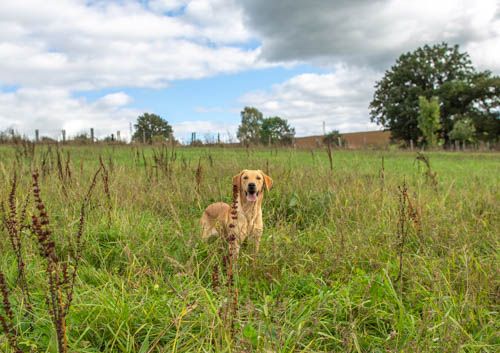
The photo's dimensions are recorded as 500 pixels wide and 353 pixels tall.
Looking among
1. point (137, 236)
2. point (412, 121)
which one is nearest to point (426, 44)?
point (412, 121)

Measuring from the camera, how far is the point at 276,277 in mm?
3141

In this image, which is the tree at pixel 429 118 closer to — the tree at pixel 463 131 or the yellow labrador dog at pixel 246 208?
the tree at pixel 463 131

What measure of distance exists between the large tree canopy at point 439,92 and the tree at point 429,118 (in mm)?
4468

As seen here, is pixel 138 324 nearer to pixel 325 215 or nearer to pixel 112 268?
pixel 112 268

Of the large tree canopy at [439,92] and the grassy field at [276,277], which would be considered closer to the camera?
the grassy field at [276,277]

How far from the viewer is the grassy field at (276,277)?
6.97 ft

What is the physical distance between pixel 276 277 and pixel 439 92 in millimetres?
50494

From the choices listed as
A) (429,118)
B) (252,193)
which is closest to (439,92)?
(429,118)

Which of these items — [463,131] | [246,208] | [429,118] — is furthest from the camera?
[429,118]

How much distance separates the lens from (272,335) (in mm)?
2078

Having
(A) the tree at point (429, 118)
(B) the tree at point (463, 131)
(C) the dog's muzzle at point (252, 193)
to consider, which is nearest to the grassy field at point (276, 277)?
(C) the dog's muzzle at point (252, 193)

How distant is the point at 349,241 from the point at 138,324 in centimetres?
227

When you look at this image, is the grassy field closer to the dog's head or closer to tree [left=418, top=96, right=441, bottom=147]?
the dog's head

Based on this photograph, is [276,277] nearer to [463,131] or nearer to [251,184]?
[251,184]
